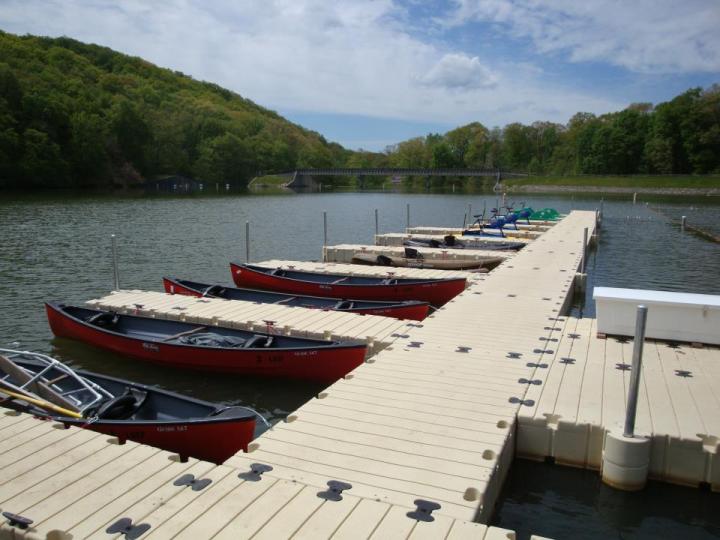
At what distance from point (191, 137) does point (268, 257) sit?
100 m

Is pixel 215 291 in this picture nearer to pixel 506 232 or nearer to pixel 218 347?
pixel 218 347

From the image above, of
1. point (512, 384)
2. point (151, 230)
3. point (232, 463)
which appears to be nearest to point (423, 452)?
point (232, 463)

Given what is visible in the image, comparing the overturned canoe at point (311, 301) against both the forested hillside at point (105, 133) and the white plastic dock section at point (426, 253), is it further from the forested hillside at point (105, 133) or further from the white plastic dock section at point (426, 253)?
the forested hillside at point (105, 133)

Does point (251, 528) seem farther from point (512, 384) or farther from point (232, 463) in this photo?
point (512, 384)

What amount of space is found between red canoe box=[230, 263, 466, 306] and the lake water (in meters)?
3.93

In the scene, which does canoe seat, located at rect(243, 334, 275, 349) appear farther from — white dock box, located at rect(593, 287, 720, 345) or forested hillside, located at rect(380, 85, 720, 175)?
forested hillside, located at rect(380, 85, 720, 175)

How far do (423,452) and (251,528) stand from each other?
187cm

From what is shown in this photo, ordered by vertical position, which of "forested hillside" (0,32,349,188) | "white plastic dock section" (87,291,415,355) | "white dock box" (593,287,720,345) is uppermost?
"forested hillside" (0,32,349,188)

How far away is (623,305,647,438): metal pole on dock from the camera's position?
4918 mm

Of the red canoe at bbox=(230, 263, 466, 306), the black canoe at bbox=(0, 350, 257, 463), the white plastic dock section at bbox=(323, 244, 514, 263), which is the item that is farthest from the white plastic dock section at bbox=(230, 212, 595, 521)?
the white plastic dock section at bbox=(323, 244, 514, 263)

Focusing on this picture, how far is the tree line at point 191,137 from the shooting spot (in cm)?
7869

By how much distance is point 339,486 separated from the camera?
4.50 m

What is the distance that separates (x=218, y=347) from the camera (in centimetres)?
947

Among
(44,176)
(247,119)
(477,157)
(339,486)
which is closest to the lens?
(339,486)
